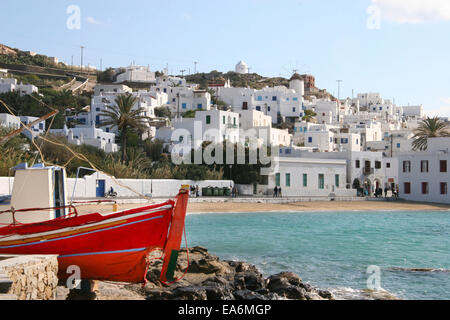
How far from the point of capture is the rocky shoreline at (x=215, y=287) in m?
10.7

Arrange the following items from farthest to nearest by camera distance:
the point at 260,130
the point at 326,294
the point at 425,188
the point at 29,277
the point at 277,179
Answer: the point at 260,130
the point at 425,188
the point at 277,179
the point at 326,294
the point at 29,277

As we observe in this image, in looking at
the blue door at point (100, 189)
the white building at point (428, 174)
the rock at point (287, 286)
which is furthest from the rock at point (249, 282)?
the white building at point (428, 174)

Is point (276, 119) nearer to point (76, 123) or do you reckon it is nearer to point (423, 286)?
point (76, 123)

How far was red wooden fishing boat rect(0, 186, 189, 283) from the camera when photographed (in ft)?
33.2

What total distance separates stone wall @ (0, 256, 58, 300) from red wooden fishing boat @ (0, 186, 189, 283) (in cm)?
139

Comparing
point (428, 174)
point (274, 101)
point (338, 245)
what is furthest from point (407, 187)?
point (274, 101)

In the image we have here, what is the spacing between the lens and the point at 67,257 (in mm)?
10102

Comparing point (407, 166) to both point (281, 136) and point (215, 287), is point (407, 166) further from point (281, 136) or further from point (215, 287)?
point (215, 287)

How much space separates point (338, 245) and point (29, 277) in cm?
1771

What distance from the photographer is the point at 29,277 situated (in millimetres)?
7781

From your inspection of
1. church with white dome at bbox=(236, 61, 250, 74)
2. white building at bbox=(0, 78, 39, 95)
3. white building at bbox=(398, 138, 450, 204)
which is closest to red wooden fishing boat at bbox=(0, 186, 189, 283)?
white building at bbox=(398, 138, 450, 204)

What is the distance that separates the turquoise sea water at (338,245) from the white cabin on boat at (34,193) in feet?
25.3

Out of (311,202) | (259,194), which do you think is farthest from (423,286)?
(259,194)

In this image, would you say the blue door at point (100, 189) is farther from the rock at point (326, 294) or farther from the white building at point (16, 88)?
the white building at point (16, 88)
